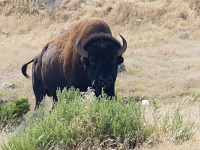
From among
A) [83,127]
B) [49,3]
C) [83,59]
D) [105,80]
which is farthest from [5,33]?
[83,127]

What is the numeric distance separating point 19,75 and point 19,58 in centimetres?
294

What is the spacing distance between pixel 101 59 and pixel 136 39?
51.7ft

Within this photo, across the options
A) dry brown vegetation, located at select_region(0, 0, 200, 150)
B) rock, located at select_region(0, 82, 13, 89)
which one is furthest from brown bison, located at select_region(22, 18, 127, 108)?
rock, located at select_region(0, 82, 13, 89)

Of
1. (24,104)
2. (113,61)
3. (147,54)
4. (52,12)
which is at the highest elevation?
(113,61)

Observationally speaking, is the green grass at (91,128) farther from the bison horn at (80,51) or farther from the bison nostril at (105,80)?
the bison horn at (80,51)

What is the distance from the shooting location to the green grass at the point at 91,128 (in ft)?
23.8

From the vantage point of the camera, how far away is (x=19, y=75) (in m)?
19.2

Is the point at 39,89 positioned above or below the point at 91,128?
below

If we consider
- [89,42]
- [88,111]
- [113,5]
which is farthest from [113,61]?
[113,5]

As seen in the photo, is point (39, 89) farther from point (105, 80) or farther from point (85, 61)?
point (105, 80)

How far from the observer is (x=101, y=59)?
33.7 feet

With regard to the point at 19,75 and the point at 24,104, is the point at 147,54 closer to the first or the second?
the point at 19,75

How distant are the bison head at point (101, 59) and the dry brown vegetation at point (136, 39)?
5.34 feet

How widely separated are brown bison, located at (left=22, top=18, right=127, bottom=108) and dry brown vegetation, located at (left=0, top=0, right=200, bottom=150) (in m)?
1.78
